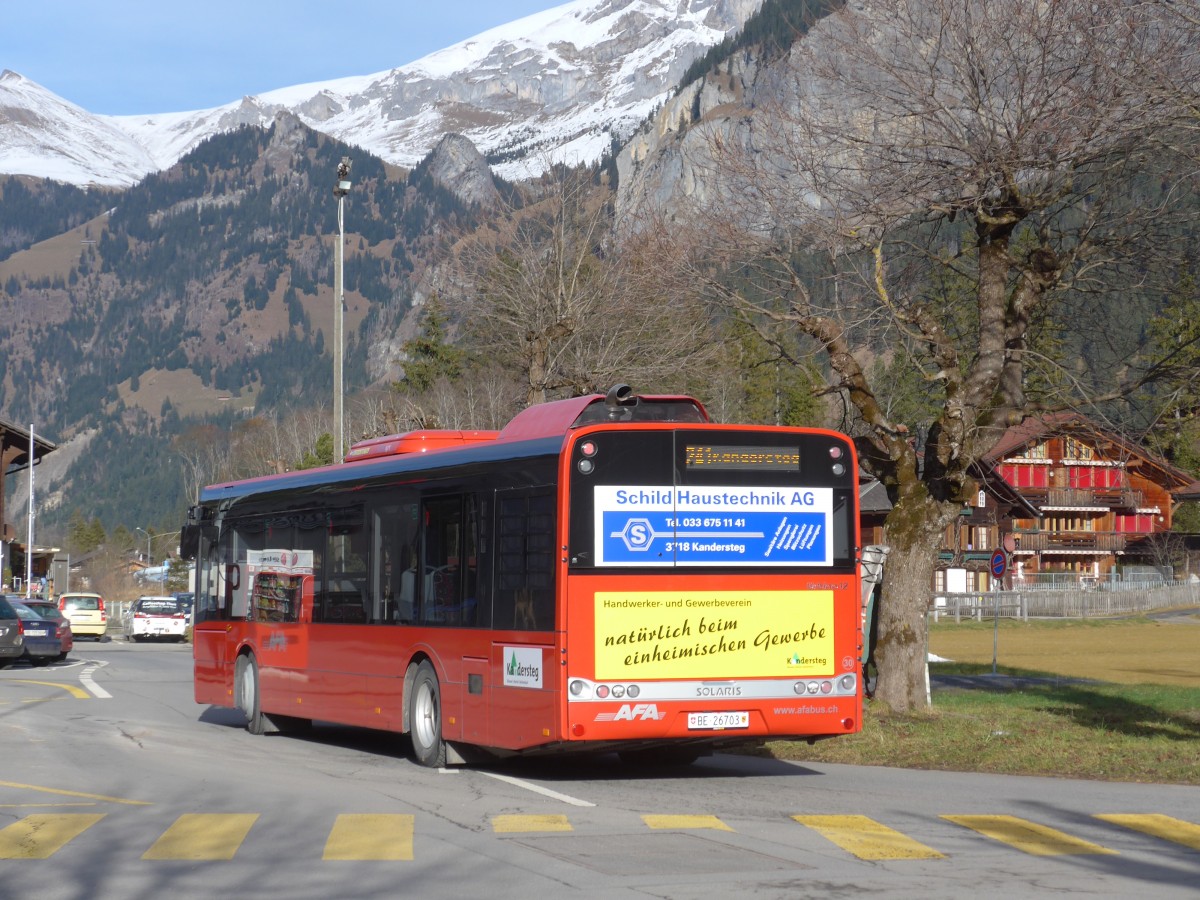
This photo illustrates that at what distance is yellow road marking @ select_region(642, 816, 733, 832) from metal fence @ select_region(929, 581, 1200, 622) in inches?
2100

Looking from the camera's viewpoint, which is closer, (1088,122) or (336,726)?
(1088,122)

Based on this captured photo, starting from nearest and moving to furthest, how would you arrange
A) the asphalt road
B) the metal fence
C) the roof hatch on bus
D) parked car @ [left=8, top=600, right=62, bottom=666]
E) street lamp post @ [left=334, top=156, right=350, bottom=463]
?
the asphalt road
the roof hatch on bus
street lamp post @ [left=334, top=156, right=350, bottom=463]
parked car @ [left=8, top=600, right=62, bottom=666]
the metal fence

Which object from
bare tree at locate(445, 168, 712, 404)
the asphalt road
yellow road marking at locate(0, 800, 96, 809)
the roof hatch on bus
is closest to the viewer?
the asphalt road

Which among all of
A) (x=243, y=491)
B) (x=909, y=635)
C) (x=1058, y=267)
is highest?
(x=1058, y=267)

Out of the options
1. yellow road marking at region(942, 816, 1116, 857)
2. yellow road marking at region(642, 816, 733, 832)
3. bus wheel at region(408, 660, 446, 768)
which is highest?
bus wheel at region(408, 660, 446, 768)

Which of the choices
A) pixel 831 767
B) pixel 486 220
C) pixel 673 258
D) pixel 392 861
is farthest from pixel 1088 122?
pixel 486 220

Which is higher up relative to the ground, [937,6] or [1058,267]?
[937,6]

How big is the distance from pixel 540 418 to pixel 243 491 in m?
6.97

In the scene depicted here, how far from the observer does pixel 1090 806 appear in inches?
512

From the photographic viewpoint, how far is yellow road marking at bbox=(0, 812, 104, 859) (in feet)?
33.6

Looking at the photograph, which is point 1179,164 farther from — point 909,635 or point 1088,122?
point 909,635

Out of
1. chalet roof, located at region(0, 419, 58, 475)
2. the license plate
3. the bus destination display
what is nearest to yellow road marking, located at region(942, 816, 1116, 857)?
the license plate

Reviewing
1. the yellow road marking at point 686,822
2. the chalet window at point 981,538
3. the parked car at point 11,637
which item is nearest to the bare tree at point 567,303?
the parked car at point 11,637

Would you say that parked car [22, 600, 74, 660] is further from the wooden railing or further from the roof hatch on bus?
the wooden railing
